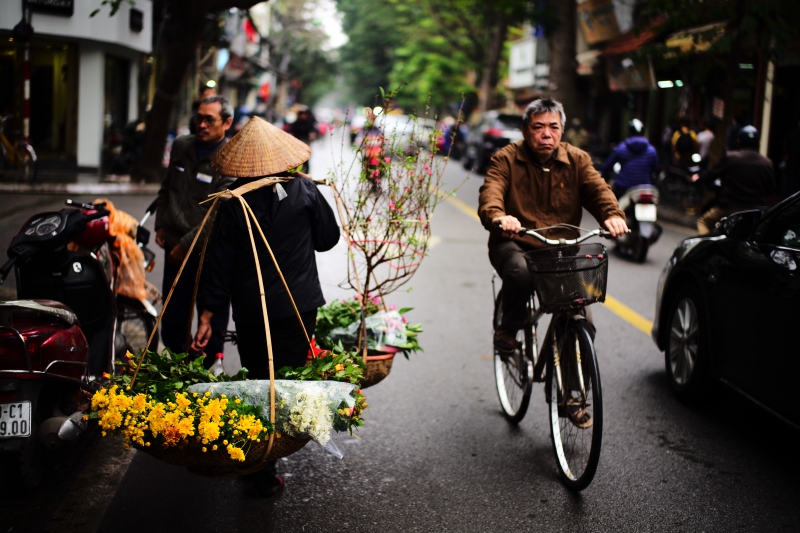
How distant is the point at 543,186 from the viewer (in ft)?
15.3

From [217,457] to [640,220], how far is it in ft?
28.9

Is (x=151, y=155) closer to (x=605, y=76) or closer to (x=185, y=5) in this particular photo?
(x=185, y=5)

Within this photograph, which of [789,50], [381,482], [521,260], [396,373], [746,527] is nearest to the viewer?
[746,527]

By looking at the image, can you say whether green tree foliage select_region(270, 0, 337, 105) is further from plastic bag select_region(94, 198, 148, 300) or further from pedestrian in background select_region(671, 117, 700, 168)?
plastic bag select_region(94, 198, 148, 300)

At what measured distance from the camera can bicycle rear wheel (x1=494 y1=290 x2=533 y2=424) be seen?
482cm

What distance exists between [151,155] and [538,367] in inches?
548

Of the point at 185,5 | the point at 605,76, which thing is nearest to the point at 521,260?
the point at 185,5

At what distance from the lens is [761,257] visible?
4.59 metres

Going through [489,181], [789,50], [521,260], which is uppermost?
[789,50]

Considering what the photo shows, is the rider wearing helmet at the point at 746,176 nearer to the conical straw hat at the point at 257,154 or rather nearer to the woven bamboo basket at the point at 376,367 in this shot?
the woven bamboo basket at the point at 376,367

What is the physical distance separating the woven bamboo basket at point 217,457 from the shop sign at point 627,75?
21064mm

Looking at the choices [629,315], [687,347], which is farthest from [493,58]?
[687,347]

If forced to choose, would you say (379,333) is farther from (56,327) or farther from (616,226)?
(56,327)

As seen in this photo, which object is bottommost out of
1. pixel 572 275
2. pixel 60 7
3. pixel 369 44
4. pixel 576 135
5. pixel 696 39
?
pixel 572 275
